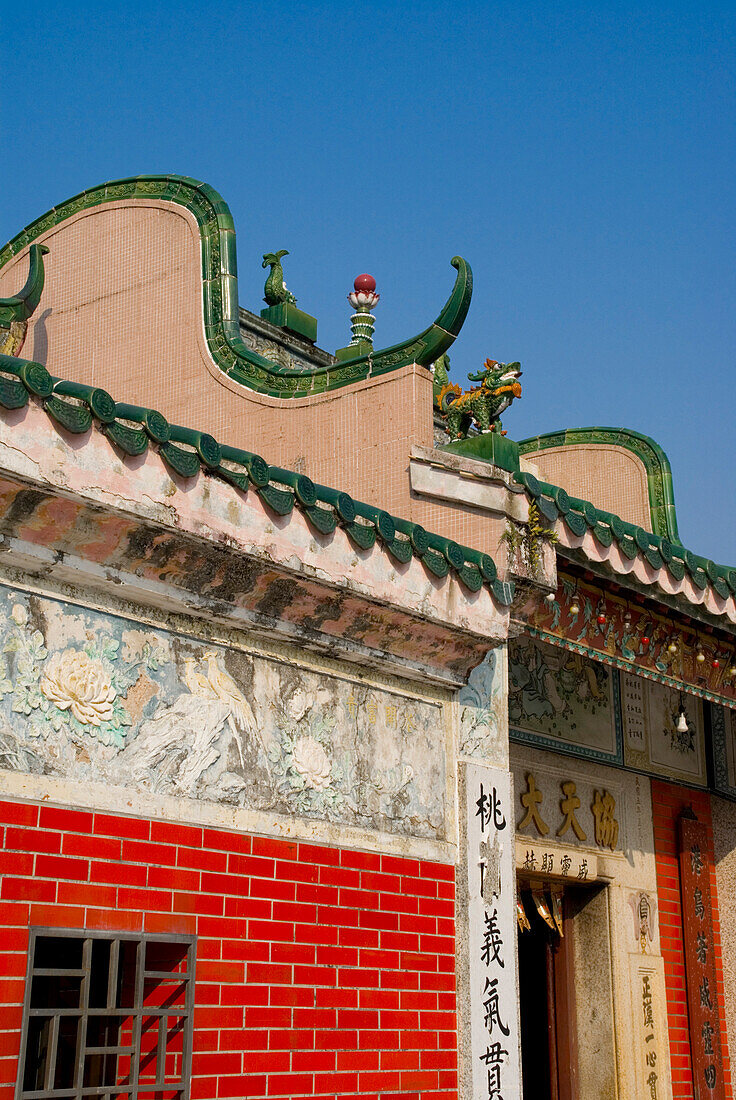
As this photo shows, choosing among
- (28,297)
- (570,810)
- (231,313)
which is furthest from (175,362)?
(570,810)

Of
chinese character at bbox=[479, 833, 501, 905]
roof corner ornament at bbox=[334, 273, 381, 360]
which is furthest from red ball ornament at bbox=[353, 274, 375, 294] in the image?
chinese character at bbox=[479, 833, 501, 905]

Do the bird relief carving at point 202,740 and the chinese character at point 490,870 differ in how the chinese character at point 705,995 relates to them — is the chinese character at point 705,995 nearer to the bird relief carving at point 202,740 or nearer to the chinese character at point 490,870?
the chinese character at point 490,870

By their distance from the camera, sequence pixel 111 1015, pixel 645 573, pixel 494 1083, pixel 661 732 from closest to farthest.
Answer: pixel 111 1015
pixel 494 1083
pixel 645 573
pixel 661 732

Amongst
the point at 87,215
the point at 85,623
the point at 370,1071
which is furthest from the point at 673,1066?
the point at 87,215

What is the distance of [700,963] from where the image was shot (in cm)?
911

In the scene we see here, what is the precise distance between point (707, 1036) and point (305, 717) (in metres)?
5.03

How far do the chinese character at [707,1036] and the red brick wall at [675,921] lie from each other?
141 mm

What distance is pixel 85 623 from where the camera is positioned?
475 cm

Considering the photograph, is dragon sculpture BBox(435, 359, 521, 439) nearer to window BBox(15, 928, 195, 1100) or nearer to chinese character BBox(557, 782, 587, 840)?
chinese character BBox(557, 782, 587, 840)

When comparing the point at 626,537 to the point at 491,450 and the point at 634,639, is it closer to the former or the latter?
the point at 634,639

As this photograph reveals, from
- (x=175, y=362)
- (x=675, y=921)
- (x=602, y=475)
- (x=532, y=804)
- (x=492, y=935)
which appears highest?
(x=602, y=475)

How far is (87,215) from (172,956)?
5.16m

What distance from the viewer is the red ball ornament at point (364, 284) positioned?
902cm

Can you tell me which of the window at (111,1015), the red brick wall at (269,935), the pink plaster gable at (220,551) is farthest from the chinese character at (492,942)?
the window at (111,1015)
